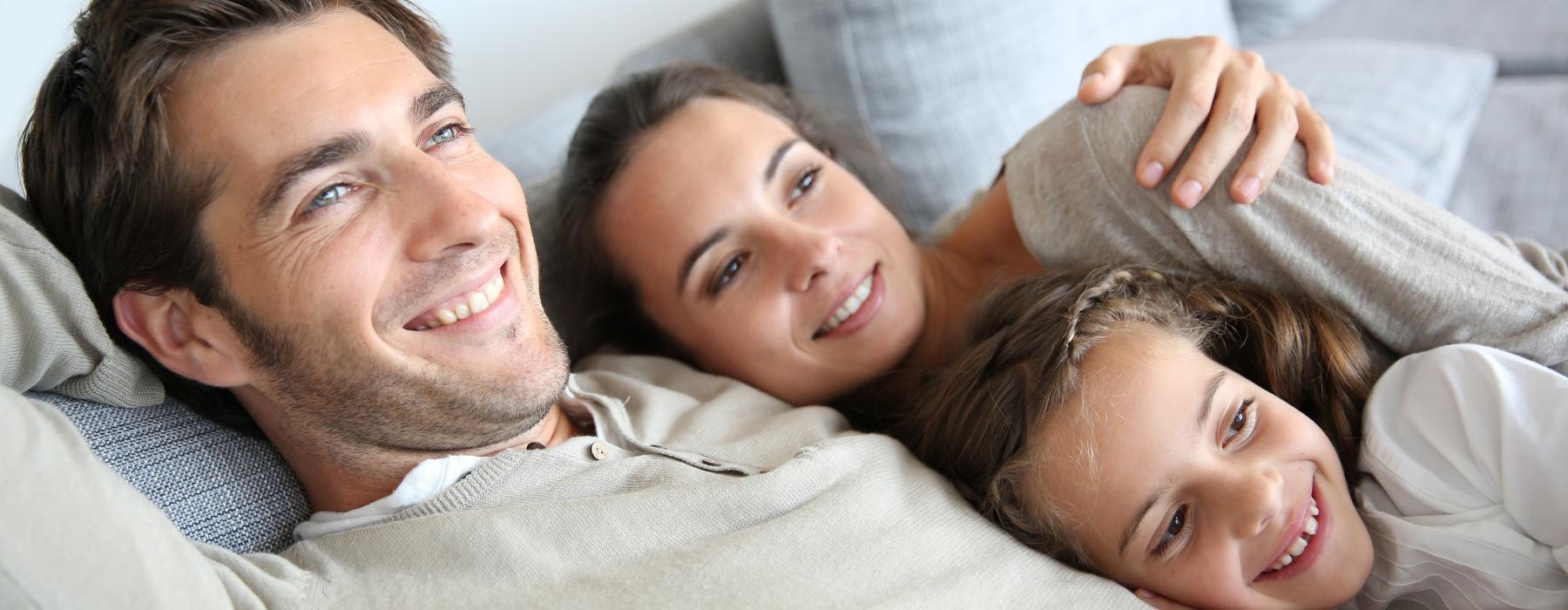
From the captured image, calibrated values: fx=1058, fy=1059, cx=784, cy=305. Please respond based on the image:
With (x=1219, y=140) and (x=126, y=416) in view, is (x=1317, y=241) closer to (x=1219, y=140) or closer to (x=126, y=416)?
(x=1219, y=140)

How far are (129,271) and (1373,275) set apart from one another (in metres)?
1.46

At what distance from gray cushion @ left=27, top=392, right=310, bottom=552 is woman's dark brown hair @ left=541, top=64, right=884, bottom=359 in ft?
1.96

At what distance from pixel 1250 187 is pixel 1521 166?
128cm

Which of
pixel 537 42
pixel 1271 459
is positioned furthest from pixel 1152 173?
pixel 537 42

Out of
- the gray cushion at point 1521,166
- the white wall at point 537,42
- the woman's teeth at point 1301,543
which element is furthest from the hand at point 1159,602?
the white wall at point 537,42

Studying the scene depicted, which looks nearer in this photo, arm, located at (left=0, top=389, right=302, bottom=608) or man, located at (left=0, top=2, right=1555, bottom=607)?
arm, located at (left=0, top=389, right=302, bottom=608)

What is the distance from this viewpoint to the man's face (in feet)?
3.62

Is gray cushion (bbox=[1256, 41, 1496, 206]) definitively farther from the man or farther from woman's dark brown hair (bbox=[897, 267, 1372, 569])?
the man

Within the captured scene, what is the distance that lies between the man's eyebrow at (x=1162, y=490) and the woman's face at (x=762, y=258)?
509mm

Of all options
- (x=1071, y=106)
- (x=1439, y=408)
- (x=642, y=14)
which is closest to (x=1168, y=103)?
(x=1071, y=106)

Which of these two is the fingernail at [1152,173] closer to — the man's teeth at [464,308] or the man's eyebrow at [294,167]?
the man's teeth at [464,308]

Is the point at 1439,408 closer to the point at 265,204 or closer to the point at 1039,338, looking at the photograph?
the point at 1039,338

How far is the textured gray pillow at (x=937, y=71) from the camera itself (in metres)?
2.05

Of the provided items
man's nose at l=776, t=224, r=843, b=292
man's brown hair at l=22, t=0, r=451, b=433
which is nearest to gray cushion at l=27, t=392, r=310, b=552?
man's brown hair at l=22, t=0, r=451, b=433
